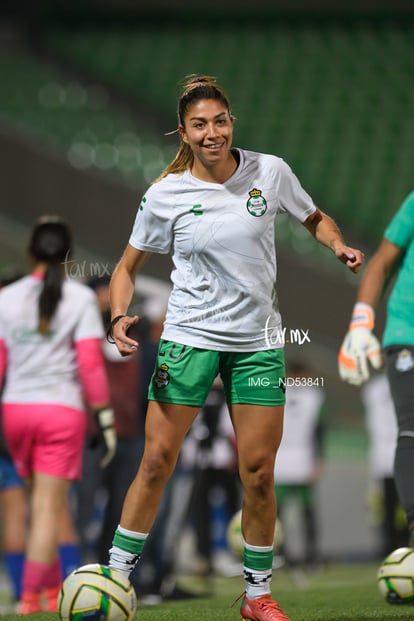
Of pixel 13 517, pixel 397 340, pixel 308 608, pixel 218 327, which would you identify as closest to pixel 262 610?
pixel 218 327

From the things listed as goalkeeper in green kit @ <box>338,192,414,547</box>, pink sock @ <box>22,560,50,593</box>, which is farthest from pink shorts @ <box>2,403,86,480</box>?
goalkeeper in green kit @ <box>338,192,414,547</box>

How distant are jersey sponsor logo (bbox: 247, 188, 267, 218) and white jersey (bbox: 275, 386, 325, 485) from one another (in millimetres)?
5906

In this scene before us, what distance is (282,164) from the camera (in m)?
4.31

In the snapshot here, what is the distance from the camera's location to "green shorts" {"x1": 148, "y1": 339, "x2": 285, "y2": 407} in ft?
13.5

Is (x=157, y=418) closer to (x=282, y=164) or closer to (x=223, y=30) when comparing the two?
(x=282, y=164)

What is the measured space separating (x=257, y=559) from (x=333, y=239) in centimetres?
119

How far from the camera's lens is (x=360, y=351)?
4773mm

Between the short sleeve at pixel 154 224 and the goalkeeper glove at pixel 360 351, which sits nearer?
the short sleeve at pixel 154 224

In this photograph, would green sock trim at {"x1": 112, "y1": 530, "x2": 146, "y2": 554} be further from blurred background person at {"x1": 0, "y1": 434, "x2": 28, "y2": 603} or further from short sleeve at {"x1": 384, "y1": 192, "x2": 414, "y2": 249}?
blurred background person at {"x1": 0, "y1": 434, "x2": 28, "y2": 603}

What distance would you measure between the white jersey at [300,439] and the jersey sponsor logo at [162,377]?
5884 mm

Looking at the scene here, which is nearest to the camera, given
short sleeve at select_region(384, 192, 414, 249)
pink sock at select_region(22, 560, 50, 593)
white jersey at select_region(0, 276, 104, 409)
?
short sleeve at select_region(384, 192, 414, 249)

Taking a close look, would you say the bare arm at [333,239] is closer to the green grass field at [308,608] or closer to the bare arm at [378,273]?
the bare arm at [378,273]

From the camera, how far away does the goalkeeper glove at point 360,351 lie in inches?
187

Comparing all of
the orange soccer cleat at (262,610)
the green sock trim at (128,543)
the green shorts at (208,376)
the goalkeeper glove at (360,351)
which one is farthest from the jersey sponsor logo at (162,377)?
the goalkeeper glove at (360,351)
